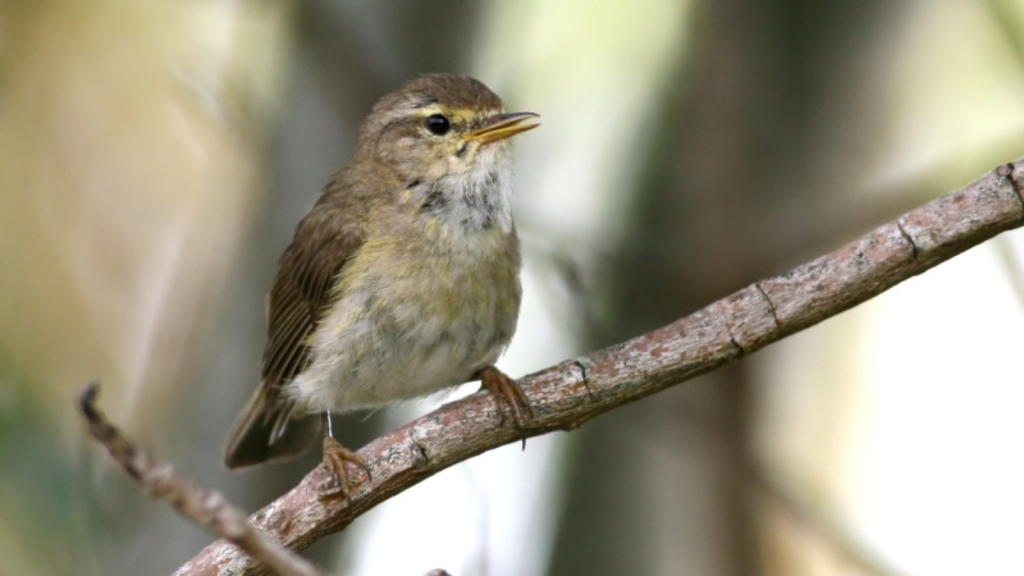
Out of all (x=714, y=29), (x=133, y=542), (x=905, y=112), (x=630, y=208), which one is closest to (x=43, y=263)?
(x=133, y=542)

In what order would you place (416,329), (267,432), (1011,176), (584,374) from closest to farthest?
1. (1011,176)
2. (584,374)
3. (416,329)
4. (267,432)

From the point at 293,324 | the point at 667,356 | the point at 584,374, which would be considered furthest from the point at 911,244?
the point at 293,324

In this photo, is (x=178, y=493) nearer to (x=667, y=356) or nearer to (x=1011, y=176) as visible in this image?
(x=667, y=356)

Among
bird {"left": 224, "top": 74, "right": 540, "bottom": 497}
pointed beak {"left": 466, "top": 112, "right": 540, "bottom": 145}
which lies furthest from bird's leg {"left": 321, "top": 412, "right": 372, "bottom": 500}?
pointed beak {"left": 466, "top": 112, "right": 540, "bottom": 145}

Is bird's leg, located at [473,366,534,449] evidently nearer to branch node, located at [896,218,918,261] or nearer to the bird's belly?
the bird's belly

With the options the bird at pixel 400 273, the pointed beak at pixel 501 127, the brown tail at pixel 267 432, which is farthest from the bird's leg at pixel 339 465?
the pointed beak at pixel 501 127

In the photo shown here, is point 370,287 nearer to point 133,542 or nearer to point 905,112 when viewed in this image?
point 133,542
